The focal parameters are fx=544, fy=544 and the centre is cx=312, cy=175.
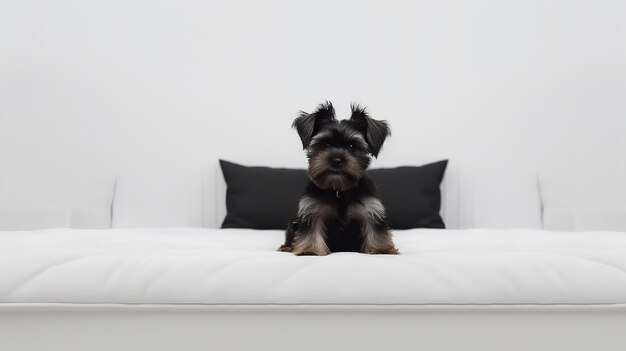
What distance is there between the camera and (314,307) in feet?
5.77

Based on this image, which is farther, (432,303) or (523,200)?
(523,200)

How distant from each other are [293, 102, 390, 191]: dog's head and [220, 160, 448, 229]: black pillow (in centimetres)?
112

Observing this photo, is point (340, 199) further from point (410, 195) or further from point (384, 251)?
point (410, 195)

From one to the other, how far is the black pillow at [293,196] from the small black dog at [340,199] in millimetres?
1146

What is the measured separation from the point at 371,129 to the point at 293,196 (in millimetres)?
1260

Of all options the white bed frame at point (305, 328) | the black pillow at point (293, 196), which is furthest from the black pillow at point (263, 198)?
the white bed frame at point (305, 328)

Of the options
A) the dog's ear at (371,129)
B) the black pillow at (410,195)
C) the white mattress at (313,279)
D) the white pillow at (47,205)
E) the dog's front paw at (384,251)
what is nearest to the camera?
the white mattress at (313,279)

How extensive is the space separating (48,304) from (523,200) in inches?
125

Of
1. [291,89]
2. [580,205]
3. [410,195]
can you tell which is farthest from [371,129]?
[580,205]

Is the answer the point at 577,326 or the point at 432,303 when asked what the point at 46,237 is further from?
the point at 577,326

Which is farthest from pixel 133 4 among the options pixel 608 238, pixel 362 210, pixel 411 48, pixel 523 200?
pixel 608 238

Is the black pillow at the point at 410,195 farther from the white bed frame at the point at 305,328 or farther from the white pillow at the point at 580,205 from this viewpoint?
the white bed frame at the point at 305,328

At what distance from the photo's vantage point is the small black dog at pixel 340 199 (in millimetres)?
2189

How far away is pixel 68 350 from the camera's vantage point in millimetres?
1805
